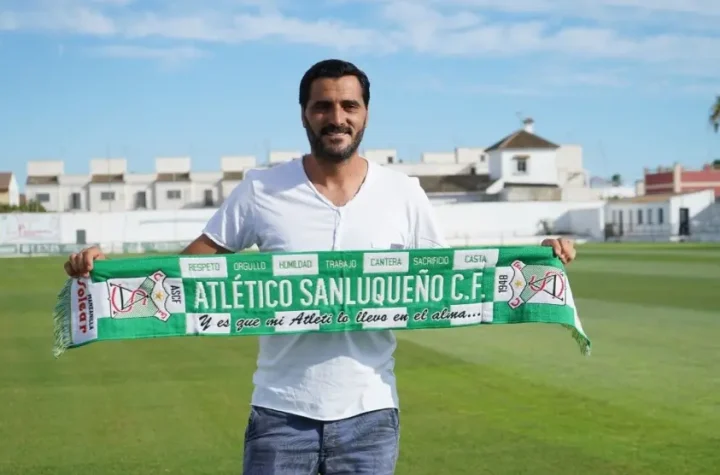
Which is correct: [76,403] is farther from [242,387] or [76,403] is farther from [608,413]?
[608,413]

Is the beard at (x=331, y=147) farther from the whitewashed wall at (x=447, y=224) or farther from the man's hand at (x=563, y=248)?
the whitewashed wall at (x=447, y=224)

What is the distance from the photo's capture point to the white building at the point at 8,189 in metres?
117

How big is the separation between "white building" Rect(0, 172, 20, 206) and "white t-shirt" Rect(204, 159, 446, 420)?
115 metres

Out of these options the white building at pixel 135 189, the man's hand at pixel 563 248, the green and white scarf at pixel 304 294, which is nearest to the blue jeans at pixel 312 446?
the green and white scarf at pixel 304 294

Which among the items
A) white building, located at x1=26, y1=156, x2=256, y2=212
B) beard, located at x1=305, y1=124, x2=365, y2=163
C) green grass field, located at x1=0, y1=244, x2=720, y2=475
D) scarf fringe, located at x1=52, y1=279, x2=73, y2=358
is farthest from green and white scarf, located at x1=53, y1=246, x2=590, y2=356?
white building, located at x1=26, y1=156, x2=256, y2=212

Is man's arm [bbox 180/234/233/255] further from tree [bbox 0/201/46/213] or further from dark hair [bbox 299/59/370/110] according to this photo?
tree [bbox 0/201/46/213]

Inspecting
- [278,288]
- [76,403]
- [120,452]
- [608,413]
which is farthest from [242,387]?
[278,288]

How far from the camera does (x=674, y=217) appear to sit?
79.4m

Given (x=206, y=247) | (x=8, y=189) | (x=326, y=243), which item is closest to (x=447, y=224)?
(x=8, y=189)

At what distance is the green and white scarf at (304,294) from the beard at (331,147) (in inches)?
A: 20.2

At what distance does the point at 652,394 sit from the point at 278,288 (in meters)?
6.95

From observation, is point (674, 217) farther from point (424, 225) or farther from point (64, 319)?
point (64, 319)

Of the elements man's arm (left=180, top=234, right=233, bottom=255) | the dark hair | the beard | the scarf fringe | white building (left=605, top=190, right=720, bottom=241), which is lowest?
white building (left=605, top=190, right=720, bottom=241)

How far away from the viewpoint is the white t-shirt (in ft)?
12.9
